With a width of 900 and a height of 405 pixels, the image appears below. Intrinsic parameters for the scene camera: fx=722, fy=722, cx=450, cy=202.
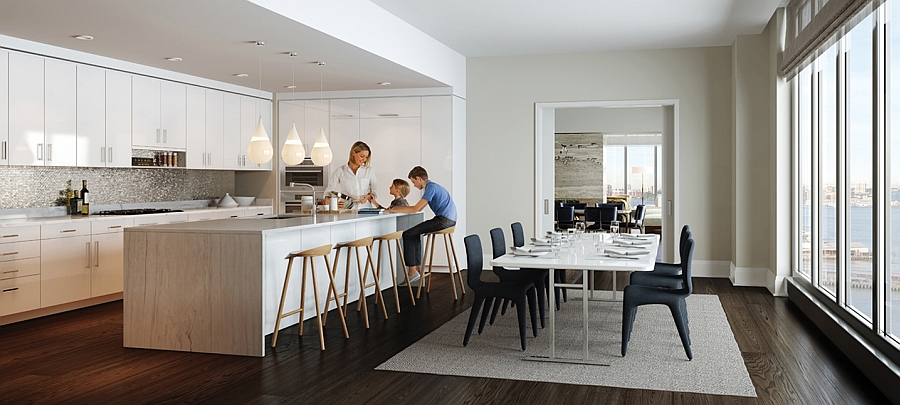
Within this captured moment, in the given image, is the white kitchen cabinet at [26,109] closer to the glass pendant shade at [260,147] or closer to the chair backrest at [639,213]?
the glass pendant shade at [260,147]

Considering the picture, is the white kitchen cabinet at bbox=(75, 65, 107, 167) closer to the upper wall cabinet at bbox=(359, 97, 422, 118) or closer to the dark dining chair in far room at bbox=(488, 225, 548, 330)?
the upper wall cabinet at bbox=(359, 97, 422, 118)

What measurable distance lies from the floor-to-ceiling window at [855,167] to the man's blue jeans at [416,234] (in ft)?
11.4

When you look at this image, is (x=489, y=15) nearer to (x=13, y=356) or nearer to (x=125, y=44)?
(x=125, y=44)

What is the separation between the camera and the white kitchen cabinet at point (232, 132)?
8594mm

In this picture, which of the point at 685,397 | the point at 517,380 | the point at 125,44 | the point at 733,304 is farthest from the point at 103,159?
the point at 733,304

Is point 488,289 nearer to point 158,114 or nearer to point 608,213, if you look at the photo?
point 158,114

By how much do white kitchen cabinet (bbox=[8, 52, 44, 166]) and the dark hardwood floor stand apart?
143cm

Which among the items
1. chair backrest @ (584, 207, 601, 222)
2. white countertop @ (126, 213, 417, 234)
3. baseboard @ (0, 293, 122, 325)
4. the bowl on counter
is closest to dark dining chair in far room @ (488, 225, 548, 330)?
white countertop @ (126, 213, 417, 234)

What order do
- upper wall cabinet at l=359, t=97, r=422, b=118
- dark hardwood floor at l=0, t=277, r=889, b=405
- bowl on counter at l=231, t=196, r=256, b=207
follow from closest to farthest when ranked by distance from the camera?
dark hardwood floor at l=0, t=277, r=889, b=405, upper wall cabinet at l=359, t=97, r=422, b=118, bowl on counter at l=231, t=196, r=256, b=207

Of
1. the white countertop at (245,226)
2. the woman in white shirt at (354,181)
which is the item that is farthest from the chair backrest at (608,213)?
the white countertop at (245,226)

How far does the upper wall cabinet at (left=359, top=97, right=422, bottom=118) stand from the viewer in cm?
902

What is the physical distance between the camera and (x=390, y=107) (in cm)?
908

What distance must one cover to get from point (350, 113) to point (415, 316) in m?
3.77

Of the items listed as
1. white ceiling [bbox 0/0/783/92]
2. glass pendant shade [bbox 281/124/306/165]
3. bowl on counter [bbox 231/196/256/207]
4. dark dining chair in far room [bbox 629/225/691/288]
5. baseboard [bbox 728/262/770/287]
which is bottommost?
baseboard [bbox 728/262/770/287]
